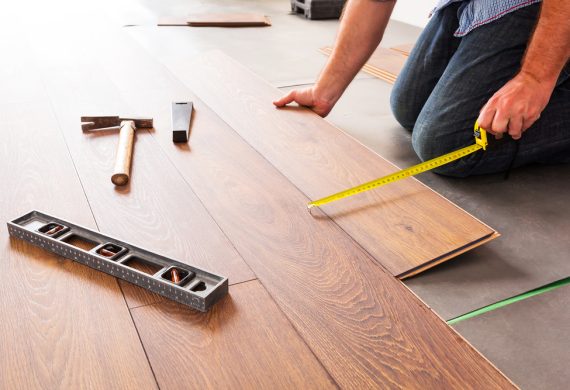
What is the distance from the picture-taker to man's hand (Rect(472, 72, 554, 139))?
174 centimetres

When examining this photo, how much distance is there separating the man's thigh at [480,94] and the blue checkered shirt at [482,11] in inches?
0.9

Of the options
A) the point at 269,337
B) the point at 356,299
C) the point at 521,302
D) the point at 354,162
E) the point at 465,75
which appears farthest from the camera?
the point at 465,75

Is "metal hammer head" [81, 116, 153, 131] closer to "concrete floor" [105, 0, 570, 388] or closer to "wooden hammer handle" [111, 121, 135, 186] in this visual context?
"wooden hammer handle" [111, 121, 135, 186]

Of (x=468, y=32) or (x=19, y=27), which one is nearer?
(x=468, y=32)

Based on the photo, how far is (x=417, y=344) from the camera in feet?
3.60

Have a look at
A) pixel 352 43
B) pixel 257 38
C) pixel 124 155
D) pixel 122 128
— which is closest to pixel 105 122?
pixel 122 128

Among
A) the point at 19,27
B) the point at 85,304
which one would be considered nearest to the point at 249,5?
the point at 19,27

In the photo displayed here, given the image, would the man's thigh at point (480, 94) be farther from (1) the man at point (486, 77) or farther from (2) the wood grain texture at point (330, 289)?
(2) the wood grain texture at point (330, 289)

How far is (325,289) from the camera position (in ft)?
4.05

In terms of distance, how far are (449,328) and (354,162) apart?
2.65 ft

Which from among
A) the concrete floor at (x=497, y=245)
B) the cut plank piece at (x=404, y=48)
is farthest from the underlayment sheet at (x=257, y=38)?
the cut plank piece at (x=404, y=48)

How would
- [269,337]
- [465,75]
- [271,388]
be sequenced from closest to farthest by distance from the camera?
[271,388], [269,337], [465,75]

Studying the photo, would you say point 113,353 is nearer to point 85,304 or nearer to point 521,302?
point 85,304

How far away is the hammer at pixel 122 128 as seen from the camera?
5.43 feet
